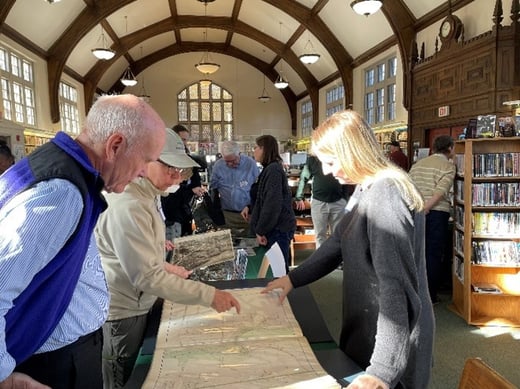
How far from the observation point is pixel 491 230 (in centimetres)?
390

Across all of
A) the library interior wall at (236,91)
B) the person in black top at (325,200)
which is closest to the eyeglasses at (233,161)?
the person in black top at (325,200)

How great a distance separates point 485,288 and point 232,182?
257 cm

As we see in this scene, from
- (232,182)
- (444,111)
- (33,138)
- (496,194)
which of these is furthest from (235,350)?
(33,138)

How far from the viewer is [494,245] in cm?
390

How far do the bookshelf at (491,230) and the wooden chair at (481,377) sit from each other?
9.96 ft

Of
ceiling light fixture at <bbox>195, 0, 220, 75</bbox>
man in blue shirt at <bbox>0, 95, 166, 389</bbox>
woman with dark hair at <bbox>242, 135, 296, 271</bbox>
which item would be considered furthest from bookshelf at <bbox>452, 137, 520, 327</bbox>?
ceiling light fixture at <bbox>195, 0, 220, 75</bbox>

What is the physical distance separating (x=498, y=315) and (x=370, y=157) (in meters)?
3.46

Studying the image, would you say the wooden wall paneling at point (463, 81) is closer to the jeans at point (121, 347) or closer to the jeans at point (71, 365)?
the jeans at point (121, 347)

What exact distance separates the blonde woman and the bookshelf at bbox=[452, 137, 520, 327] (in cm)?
284

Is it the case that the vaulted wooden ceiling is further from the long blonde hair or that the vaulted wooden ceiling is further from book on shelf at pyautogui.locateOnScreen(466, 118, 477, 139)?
the long blonde hair

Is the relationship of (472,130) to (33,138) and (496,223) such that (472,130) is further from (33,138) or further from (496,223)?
(33,138)

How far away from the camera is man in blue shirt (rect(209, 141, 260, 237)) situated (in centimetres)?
436

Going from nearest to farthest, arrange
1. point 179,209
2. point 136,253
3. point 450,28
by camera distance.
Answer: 1. point 136,253
2. point 179,209
3. point 450,28

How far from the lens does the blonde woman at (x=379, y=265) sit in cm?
115
